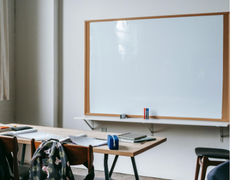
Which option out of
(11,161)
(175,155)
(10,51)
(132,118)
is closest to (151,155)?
(175,155)

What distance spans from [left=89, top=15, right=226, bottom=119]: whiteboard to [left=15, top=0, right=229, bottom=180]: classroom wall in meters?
0.19

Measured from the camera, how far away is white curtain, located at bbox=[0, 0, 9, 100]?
3.79m

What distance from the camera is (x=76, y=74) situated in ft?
13.3

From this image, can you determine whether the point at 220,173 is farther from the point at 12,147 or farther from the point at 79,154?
the point at 12,147

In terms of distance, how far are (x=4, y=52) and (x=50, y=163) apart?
264cm

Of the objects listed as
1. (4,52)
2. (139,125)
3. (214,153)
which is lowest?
(214,153)

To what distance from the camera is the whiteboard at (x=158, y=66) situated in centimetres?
338

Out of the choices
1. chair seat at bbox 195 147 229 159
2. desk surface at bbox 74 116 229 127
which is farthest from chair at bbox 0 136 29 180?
chair seat at bbox 195 147 229 159

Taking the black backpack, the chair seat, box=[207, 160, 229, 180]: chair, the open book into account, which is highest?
box=[207, 160, 229, 180]: chair

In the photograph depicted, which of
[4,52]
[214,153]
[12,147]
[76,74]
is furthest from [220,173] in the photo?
[4,52]

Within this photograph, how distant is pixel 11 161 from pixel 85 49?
2187mm

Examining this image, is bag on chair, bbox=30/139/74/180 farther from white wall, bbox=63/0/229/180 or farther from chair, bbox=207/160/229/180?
white wall, bbox=63/0/229/180

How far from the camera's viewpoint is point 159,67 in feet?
11.8

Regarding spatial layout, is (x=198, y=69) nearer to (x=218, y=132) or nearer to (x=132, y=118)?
(x=218, y=132)
